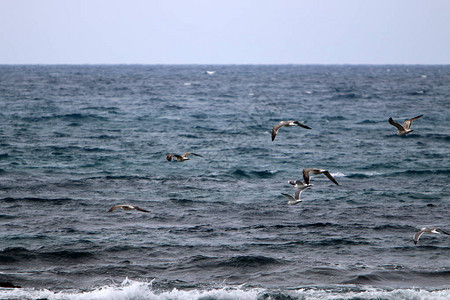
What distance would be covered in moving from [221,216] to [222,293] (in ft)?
27.1

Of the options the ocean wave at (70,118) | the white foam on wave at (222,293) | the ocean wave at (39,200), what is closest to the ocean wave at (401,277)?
the white foam on wave at (222,293)

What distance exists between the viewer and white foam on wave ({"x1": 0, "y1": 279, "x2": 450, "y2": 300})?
53.8 feet

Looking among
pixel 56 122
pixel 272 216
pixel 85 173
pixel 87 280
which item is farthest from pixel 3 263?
pixel 56 122

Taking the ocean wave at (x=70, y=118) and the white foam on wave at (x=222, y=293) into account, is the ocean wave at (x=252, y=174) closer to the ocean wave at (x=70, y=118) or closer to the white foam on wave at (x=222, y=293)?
the white foam on wave at (x=222, y=293)

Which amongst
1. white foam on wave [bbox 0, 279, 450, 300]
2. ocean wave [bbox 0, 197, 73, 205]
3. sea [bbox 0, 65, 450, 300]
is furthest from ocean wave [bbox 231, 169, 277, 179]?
white foam on wave [bbox 0, 279, 450, 300]

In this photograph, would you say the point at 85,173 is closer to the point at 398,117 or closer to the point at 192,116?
the point at 192,116

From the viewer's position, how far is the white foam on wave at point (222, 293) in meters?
16.4

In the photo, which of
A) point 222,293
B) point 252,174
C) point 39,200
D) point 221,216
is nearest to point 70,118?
point 252,174

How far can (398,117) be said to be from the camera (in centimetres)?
6369

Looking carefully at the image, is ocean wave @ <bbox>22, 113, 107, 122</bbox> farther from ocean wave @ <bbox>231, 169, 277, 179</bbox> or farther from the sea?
ocean wave @ <bbox>231, 169, 277, 179</bbox>

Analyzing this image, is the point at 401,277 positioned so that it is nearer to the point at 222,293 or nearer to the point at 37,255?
the point at 222,293

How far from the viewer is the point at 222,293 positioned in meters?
16.8

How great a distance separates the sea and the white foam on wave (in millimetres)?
52

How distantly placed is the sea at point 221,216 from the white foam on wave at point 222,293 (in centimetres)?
5
